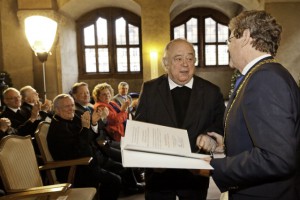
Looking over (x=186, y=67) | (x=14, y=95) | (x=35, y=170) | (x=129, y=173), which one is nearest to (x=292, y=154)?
(x=186, y=67)

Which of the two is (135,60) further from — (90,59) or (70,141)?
(70,141)

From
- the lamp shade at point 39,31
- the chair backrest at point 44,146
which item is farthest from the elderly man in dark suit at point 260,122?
the lamp shade at point 39,31

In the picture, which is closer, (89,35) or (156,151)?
(156,151)

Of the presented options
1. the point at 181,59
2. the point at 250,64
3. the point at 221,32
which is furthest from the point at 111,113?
the point at 221,32

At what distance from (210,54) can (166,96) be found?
10.2 metres

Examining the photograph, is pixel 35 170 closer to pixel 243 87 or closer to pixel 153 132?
pixel 153 132

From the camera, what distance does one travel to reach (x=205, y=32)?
38.5 feet

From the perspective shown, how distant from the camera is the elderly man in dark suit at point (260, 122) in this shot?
1.02 m

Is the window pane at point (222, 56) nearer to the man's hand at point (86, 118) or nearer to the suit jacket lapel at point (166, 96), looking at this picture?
the man's hand at point (86, 118)

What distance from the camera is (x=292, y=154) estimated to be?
3.34ft

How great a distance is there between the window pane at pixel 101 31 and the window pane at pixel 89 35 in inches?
8.2

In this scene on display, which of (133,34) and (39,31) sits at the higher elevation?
(133,34)

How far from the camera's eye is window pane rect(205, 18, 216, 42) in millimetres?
11680

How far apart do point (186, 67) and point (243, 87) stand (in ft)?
2.64
